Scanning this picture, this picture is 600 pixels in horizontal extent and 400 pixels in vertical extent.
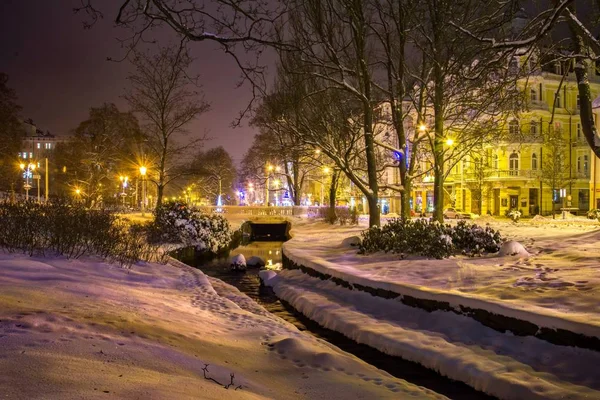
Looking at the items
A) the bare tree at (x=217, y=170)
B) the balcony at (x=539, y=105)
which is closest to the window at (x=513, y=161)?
the balcony at (x=539, y=105)

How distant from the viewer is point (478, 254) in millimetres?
15828

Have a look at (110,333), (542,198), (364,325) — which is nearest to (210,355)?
(110,333)

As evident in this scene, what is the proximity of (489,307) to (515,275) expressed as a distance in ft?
10.7

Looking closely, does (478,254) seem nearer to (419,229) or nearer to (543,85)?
(419,229)

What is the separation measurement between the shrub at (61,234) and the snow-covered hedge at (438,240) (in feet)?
27.0

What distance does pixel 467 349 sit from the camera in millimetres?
9141

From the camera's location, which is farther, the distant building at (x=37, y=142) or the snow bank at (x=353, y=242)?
the distant building at (x=37, y=142)

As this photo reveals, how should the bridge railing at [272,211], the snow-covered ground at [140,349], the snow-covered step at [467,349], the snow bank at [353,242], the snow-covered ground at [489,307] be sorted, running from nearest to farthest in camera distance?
the snow-covered ground at [140,349], the snow-covered step at [467,349], the snow-covered ground at [489,307], the snow bank at [353,242], the bridge railing at [272,211]

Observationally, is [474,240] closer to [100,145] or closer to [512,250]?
[512,250]

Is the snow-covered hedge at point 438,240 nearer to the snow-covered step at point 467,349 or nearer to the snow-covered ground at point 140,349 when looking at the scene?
the snow-covered step at point 467,349

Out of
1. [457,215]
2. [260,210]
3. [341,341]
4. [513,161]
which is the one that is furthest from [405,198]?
[513,161]

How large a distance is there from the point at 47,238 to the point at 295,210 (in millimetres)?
39668

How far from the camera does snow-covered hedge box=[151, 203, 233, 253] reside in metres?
26.4

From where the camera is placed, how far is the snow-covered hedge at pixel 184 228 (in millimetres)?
26391
